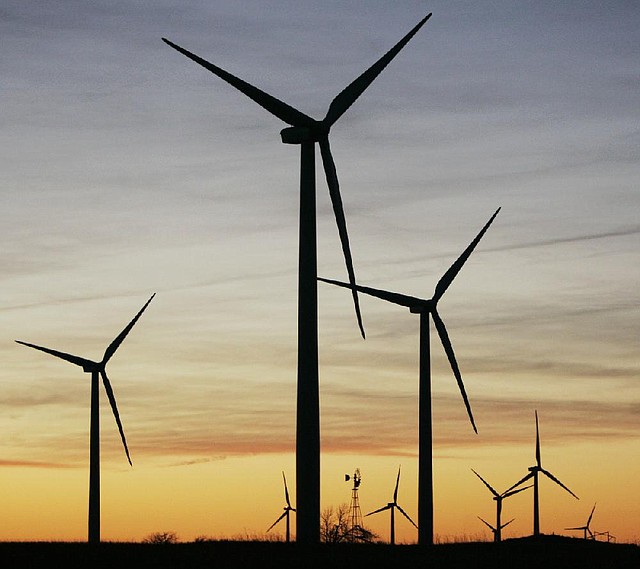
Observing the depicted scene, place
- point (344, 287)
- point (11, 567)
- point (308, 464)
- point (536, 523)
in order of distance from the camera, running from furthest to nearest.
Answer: point (536, 523) < point (344, 287) < point (308, 464) < point (11, 567)

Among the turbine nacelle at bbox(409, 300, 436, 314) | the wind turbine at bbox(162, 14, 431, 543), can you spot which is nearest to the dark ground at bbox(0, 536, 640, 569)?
the wind turbine at bbox(162, 14, 431, 543)

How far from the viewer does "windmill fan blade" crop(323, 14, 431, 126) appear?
70812 mm

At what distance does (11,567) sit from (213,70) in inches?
906

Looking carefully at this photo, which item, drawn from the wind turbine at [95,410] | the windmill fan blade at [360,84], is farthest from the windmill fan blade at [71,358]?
the windmill fan blade at [360,84]

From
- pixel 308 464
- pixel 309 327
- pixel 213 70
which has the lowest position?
pixel 308 464

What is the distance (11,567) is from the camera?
5722 centimetres

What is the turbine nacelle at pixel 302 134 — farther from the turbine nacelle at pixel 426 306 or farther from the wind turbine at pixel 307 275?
the turbine nacelle at pixel 426 306

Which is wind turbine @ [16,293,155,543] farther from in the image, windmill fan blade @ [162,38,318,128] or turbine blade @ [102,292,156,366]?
windmill fan blade @ [162,38,318,128]

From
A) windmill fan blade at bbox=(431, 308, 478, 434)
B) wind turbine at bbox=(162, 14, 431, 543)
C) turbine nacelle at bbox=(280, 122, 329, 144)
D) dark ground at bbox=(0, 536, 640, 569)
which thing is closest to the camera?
dark ground at bbox=(0, 536, 640, 569)

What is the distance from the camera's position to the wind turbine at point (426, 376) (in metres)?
90.4

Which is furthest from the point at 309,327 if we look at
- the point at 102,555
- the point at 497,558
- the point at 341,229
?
the point at 497,558

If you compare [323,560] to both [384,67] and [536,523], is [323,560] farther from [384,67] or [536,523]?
[536,523]

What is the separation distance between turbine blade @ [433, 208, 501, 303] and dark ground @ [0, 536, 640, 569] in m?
21.2

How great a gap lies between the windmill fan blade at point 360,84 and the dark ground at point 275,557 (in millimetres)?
19978
